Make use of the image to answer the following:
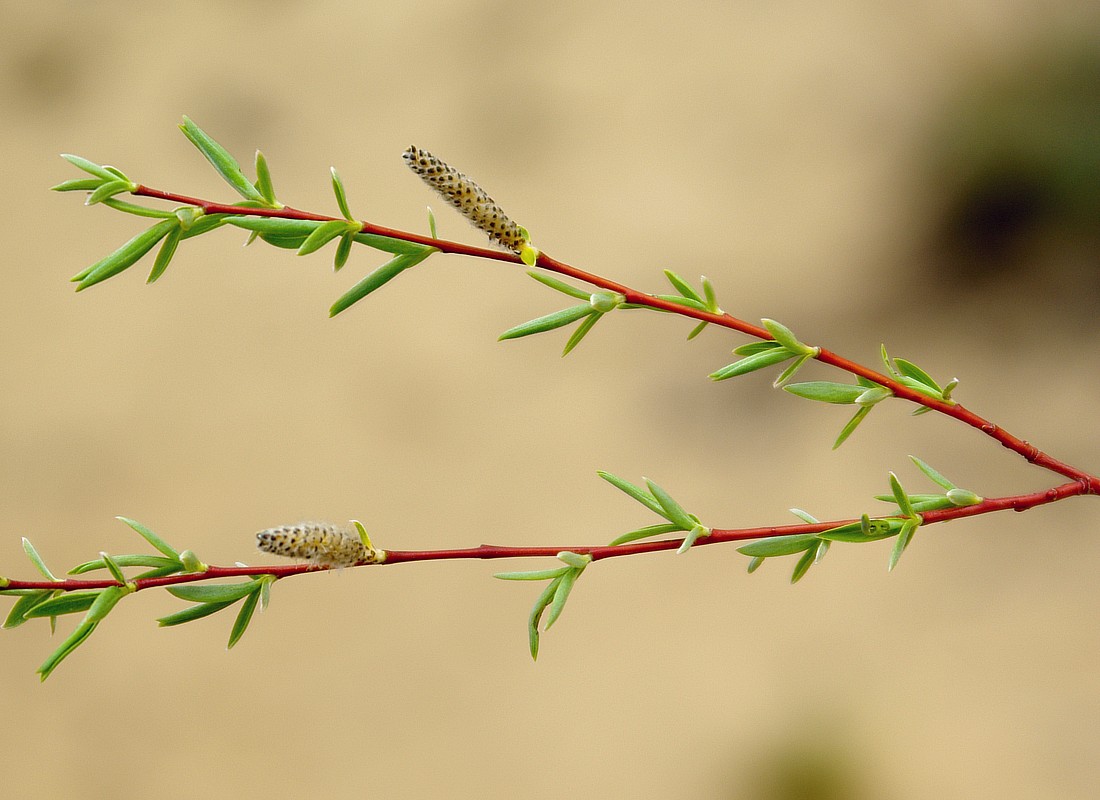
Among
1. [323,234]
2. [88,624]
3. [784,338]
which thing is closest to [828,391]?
[784,338]

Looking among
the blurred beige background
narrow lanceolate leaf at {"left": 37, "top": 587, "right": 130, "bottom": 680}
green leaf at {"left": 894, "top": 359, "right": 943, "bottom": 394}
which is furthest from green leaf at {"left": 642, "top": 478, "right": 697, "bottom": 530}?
the blurred beige background

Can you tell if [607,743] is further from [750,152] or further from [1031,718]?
[750,152]

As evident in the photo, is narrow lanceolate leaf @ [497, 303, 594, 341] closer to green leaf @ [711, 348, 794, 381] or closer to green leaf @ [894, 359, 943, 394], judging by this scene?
green leaf @ [711, 348, 794, 381]

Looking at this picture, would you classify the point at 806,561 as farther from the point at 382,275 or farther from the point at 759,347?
the point at 382,275

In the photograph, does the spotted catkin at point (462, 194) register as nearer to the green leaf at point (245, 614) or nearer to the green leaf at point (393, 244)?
the green leaf at point (393, 244)

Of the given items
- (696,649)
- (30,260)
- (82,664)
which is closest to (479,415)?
(696,649)

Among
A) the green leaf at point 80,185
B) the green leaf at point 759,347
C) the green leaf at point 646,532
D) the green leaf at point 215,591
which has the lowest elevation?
the green leaf at point 215,591

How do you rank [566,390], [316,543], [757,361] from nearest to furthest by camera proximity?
[316,543], [757,361], [566,390]

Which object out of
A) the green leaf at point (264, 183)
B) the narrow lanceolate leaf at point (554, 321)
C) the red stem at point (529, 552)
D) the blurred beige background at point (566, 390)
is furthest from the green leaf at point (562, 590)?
the blurred beige background at point (566, 390)
